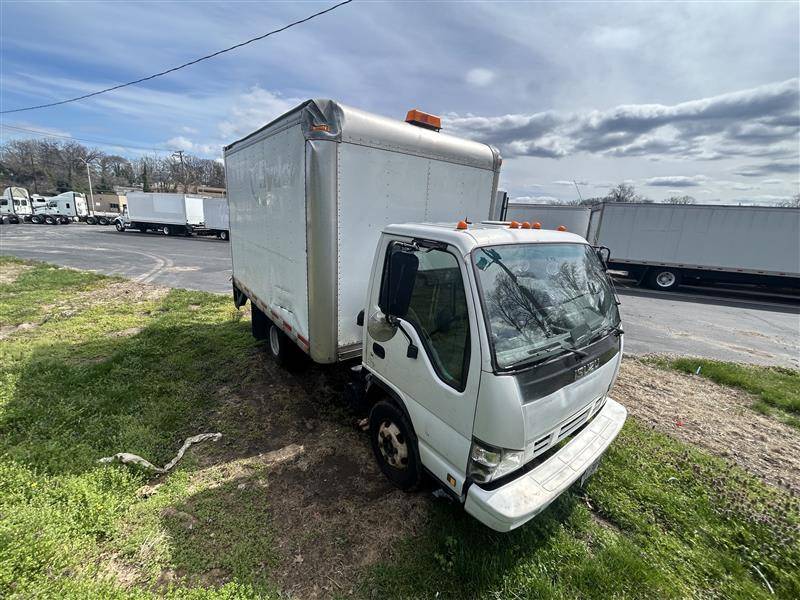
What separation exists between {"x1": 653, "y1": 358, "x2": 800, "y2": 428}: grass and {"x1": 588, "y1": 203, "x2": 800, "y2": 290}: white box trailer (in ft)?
32.1

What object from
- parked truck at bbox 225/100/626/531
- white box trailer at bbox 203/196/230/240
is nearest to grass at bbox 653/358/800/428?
parked truck at bbox 225/100/626/531

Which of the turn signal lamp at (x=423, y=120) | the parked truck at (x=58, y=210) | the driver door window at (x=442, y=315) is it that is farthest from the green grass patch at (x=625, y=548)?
the parked truck at (x=58, y=210)

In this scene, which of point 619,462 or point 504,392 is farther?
point 619,462

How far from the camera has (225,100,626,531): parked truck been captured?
7.43 feet

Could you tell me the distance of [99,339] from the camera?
658 cm

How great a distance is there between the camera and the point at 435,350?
102 inches

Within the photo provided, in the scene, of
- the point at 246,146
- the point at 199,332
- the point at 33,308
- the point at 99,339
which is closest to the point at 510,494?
the point at 246,146

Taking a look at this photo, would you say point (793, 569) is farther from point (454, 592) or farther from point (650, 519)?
point (454, 592)

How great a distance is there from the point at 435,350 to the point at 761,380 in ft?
21.7

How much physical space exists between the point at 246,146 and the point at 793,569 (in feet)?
23.4

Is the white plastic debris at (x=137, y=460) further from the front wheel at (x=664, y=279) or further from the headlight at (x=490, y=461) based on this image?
the front wheel at (x=664, y=279)

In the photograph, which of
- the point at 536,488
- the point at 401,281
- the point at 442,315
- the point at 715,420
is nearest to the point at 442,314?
the point at 442,315

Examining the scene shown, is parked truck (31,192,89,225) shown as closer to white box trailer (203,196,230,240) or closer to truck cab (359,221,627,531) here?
white box trailer (203,196,230,240)

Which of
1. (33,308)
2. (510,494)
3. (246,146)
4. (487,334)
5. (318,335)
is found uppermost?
(246,146)
